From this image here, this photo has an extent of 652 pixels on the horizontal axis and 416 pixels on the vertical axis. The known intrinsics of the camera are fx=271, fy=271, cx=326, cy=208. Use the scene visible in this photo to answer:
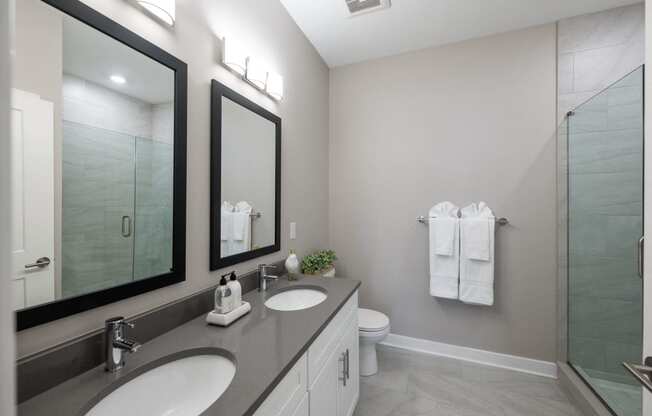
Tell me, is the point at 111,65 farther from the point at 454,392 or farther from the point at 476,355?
the point at 476,355

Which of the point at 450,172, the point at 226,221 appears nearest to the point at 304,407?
the point at 226,221

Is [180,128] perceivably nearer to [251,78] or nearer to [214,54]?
[214,54]

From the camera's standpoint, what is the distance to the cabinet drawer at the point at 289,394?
75cm

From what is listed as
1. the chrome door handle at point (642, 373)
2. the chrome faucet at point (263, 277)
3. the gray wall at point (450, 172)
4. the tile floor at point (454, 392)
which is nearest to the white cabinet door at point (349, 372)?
the tile floor at point (454, 392)

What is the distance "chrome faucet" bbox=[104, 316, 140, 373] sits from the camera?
2.53ft

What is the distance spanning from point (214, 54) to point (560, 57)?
238cm

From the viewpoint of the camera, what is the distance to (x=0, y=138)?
228 millimetres

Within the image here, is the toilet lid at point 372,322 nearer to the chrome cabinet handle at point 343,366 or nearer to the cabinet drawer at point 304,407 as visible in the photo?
the chrome cabinet handle at point 343,366

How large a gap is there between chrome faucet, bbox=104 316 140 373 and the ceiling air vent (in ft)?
7.07

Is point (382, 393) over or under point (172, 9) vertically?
under

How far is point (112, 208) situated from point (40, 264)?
0.75 feet

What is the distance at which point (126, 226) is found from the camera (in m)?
0.93

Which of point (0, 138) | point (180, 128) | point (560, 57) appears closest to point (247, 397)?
point (0, 138)

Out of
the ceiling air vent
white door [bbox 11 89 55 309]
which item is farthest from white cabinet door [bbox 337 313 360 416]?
the ceiling air vent
